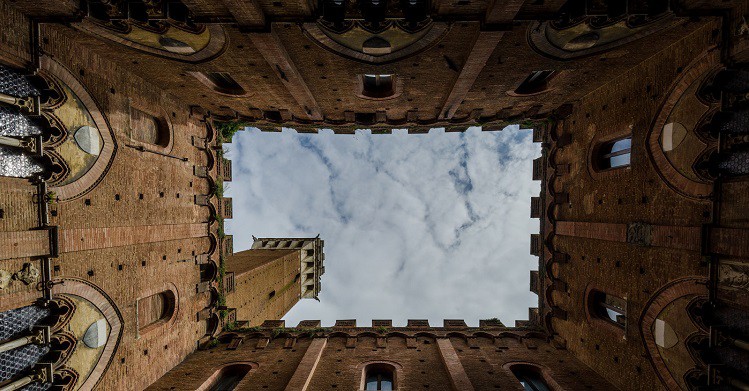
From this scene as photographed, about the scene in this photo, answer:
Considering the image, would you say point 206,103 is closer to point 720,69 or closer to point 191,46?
point 191,46

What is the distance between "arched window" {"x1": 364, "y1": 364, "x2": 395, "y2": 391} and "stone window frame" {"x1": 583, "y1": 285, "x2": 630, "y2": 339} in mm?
7800

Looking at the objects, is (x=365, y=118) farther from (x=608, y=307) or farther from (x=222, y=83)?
(x=608, y=307)

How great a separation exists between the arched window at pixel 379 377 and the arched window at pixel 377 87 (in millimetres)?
11353

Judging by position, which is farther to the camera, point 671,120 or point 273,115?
point 273,115

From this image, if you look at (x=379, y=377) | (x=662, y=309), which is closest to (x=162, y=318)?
(x=379, y=377)

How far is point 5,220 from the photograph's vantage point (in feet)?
25.6

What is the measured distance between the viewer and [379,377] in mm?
13570

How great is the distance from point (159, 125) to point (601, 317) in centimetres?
1870

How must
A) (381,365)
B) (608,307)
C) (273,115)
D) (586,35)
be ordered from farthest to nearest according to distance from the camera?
(273,115)
(381,365)
(608,307)
(586,35)

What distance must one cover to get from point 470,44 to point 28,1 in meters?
11.7

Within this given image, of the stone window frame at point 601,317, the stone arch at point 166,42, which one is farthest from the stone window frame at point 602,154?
the stone arch at point 166,42

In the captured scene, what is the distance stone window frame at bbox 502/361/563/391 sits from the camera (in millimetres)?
12301

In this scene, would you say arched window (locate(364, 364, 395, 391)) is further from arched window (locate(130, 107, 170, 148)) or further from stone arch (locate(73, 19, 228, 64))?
stone arch (locate(73, 19, 228, 64))

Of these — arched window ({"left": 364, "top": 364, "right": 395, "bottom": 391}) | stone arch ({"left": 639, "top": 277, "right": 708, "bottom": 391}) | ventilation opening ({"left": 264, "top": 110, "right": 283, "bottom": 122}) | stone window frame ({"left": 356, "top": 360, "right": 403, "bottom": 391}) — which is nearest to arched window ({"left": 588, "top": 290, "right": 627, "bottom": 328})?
stone arch ({"left": 639, "top": 277, "right": 708, "bottom": 391})
